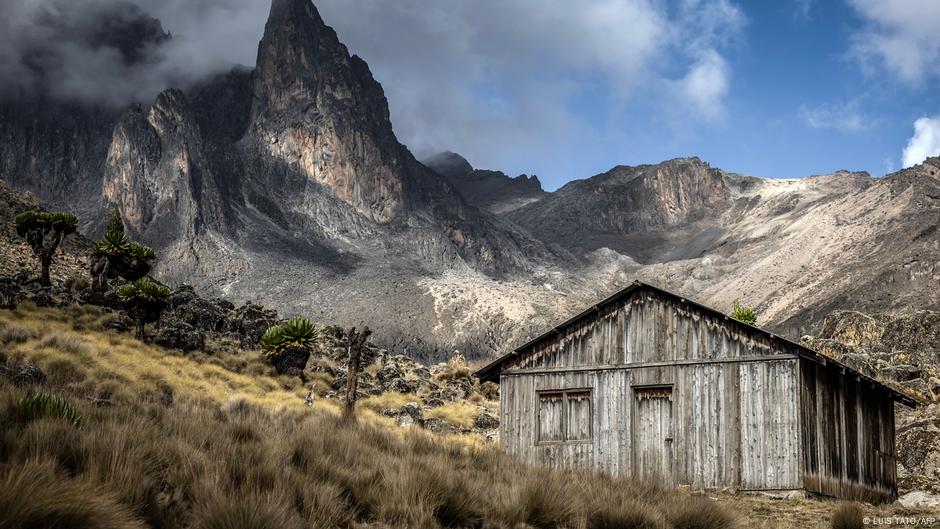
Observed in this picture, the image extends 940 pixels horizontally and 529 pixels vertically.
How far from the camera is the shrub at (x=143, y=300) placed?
1510 inches

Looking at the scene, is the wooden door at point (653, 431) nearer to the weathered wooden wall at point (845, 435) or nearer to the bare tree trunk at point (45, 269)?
the weathered wooden wall at point (845, 435)

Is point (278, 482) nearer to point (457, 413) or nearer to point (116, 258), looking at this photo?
point (457, 413)

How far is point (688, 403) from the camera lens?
19469 millimetres

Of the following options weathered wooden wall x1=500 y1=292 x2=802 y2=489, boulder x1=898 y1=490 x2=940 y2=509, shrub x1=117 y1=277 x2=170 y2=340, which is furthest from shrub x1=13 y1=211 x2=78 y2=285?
boulder x1=898 y1=490 x2=940 y2=509

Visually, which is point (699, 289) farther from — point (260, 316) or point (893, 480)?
point (893, 480)

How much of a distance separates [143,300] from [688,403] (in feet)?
90.2

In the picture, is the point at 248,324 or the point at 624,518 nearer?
the point at 624,518

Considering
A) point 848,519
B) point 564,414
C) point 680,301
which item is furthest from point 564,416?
point 848,519

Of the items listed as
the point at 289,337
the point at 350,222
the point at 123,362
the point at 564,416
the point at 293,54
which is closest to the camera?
the point at 564,416

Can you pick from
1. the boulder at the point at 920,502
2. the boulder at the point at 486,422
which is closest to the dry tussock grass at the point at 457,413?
the boulder at the point at 486,422

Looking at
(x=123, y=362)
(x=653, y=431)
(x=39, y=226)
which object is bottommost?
(x=653, y=431)

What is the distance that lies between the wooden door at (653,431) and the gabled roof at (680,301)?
2098 mm

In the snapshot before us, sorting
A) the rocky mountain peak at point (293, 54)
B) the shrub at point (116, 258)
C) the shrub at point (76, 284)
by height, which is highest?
the rocky mountain peak at point (293, 54)

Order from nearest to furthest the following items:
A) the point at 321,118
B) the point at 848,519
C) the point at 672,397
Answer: the point at 848,519 → the point at 672,397 → the point at 321,118
